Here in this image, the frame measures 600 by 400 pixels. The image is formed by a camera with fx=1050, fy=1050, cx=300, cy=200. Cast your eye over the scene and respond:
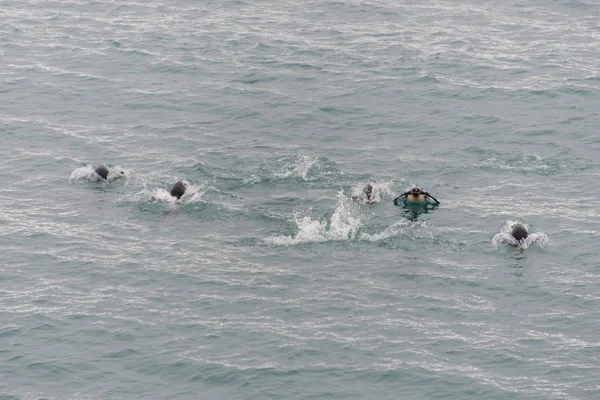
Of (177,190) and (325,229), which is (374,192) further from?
(177,190)

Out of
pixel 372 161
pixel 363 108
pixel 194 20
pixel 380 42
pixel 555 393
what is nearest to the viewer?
pixel 555 393

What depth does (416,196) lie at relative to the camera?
142 ft

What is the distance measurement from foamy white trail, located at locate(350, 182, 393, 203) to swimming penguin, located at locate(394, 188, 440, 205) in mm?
863

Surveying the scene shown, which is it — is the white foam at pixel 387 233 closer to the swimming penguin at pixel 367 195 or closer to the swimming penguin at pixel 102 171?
the swimming penguin at pixel 367 195

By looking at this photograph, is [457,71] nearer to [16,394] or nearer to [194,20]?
[194,20]

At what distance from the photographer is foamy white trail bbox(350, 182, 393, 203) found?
43531 millimetres

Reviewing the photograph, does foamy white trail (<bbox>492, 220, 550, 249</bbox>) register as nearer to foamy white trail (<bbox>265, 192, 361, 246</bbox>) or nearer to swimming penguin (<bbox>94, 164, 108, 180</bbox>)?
foamy white trail (<bbox>265, 192, 361, 246</bbox>)

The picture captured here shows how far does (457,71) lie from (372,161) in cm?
1322

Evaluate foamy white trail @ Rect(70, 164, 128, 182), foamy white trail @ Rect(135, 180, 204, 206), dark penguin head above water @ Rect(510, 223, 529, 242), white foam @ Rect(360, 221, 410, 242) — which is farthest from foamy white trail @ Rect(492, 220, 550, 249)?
foamy white trail @ Rect(70, 164, 128, 182)

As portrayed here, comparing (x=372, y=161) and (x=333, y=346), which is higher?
(x=372, y=161)

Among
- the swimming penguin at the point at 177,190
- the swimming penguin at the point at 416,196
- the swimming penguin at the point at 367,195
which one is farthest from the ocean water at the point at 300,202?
the swimming penguin at the point at 416,196

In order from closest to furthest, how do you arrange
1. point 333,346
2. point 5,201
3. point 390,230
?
point 333,346, point 390,230, point 5,201

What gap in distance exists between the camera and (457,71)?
58500mm

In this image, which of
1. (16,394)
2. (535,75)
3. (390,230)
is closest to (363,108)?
(535,75)
